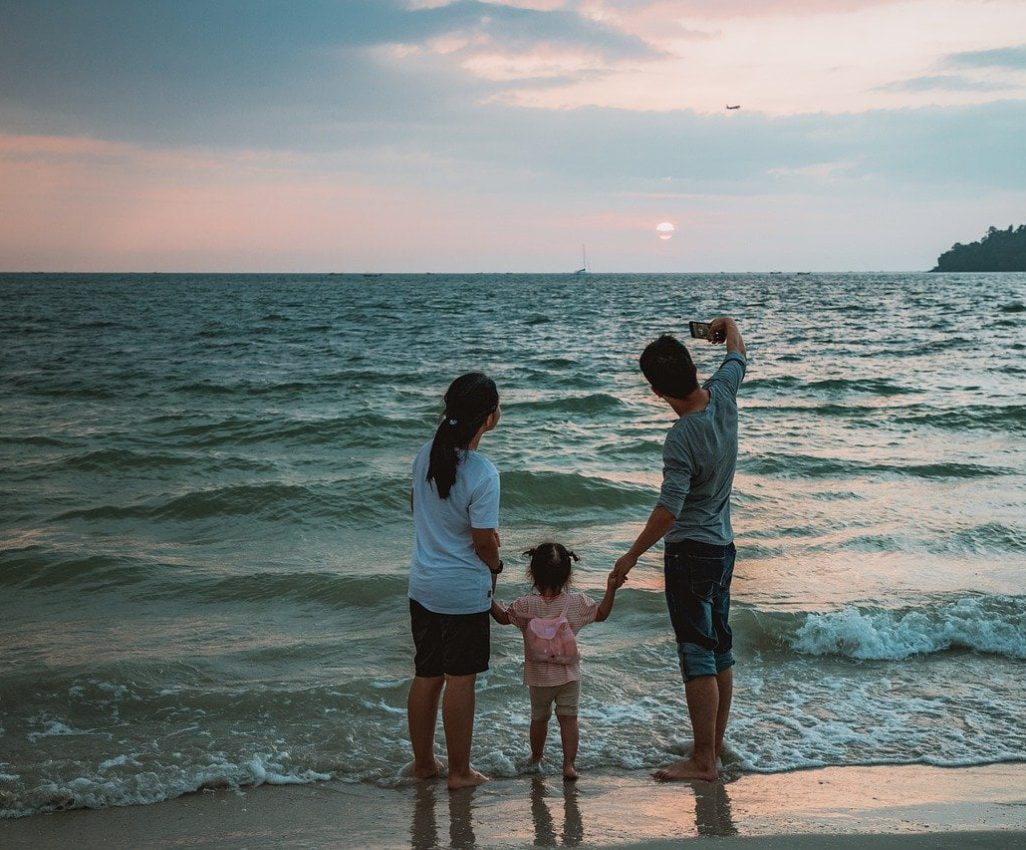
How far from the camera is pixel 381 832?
366cm

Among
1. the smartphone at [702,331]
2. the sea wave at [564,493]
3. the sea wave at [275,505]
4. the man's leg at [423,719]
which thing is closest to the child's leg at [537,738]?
the man's leg at [423,719]

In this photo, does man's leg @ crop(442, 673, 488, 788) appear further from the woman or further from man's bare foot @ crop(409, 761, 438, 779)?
man's bare foot @ crop(409, 761, 438, 779)

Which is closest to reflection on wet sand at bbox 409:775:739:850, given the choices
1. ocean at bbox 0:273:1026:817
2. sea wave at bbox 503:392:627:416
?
ocean at bbox 0:273:1026:817

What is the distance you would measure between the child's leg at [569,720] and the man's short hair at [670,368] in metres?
1.43

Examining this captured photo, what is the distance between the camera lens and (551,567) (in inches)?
161

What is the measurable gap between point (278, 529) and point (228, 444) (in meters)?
4.73

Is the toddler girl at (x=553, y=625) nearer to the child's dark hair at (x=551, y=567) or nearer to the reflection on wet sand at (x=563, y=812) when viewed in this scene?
the child's dark hair at (x=551, y=567)

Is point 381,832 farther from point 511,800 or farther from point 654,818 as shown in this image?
point 654,818

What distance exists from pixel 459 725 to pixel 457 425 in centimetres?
138

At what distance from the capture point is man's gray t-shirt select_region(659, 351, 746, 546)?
3.92 metres

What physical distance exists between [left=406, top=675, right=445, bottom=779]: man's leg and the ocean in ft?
0.55

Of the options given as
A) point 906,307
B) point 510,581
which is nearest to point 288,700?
point 510,581

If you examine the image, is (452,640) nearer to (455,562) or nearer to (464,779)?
(455,562)

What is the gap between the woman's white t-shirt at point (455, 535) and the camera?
3.79 m
